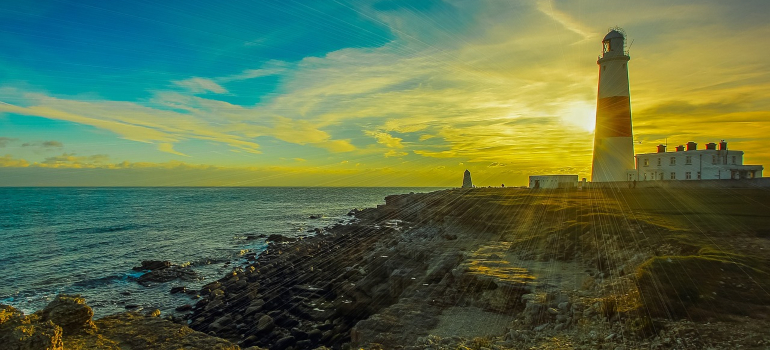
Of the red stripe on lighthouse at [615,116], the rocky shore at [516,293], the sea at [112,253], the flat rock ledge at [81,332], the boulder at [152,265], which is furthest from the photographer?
the red stripe on lighthouse at [615,116]

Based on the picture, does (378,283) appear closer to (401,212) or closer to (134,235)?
(134,235)

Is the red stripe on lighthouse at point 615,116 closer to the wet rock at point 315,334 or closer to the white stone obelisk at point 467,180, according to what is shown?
the wet rock at point 315,334

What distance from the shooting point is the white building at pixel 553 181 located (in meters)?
51.2

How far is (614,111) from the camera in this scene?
3797cm

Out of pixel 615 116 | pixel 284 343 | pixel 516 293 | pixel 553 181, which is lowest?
pixel 284 343

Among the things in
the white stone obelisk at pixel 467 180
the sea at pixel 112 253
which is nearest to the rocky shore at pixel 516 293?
the sea at pixel 112 253

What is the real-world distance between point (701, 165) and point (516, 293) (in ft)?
128

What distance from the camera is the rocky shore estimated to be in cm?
840

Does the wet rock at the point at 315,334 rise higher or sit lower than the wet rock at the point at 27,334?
lower

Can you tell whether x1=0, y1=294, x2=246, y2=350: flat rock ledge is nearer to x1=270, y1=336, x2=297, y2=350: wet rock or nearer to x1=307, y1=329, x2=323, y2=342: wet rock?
x1=270, y1=336, x2=297, y2=350: wet rock

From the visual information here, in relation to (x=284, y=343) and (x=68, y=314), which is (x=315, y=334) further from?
(x=68, y=314)

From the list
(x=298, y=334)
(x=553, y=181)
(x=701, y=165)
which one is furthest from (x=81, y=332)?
(x=553, y=181)

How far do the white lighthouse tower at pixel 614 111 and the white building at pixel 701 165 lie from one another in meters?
1.73

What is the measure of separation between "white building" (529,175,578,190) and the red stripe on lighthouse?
527 inches
